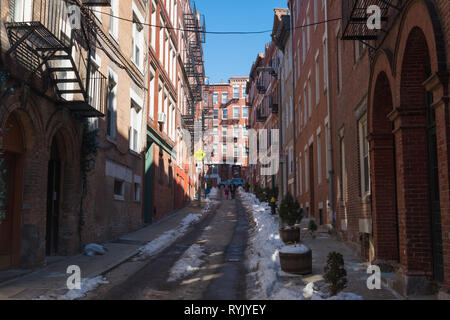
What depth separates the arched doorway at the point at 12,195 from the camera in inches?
384

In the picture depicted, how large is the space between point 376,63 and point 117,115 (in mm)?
10415

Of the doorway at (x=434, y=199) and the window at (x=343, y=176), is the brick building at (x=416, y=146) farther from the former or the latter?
the window at (x=343, y=176)

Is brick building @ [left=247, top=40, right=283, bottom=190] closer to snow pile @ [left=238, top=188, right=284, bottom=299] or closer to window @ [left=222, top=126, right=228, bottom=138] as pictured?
snow pile @ [left=238, top=188, right=284, bottom=299]

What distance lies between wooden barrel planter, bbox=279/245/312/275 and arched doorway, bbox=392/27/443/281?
246 cm

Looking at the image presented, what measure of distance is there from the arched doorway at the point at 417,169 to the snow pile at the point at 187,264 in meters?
4.87

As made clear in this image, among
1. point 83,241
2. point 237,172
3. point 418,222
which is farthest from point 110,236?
point 237,172

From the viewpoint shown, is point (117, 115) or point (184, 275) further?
point (117, 115)

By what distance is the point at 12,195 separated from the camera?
10.1 m

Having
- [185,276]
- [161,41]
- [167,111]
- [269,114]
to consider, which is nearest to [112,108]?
[185,276]

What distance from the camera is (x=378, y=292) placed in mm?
7699

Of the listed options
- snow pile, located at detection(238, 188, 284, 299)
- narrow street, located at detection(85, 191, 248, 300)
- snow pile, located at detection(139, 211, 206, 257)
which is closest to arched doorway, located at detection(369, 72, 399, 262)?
snow pile, located at detection(238, 188, 284, 299)

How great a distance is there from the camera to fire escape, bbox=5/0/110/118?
30.5ft

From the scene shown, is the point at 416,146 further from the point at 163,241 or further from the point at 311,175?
the point at 311,175

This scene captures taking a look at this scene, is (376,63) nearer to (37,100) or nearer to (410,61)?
(410,61)
